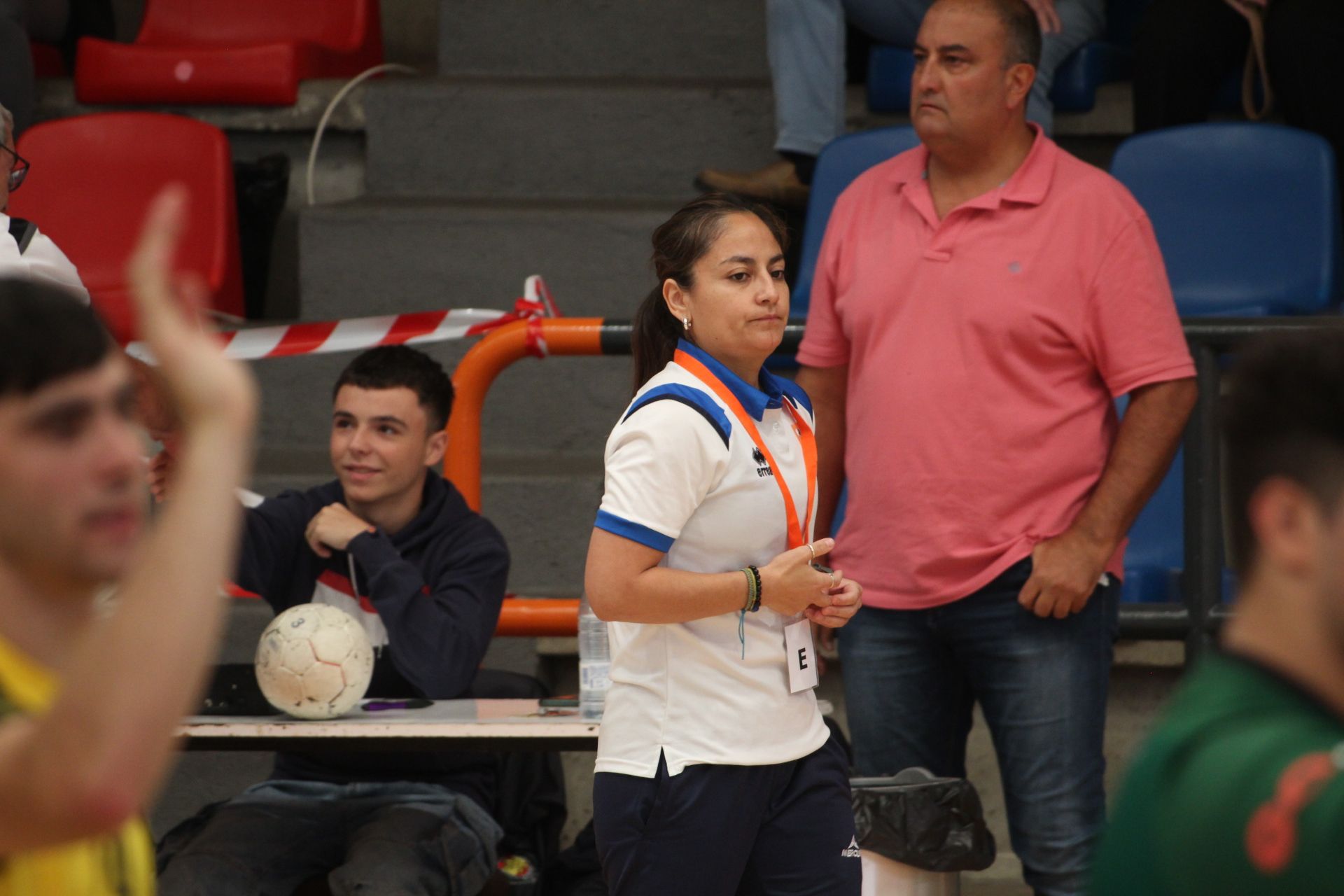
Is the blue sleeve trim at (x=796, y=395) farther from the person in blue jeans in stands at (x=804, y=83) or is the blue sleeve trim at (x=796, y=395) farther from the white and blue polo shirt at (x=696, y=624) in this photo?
the person in blue jeans in stands at (x=804, y=83)

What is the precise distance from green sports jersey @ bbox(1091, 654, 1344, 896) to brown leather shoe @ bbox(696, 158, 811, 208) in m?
4.25

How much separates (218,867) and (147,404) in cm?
94

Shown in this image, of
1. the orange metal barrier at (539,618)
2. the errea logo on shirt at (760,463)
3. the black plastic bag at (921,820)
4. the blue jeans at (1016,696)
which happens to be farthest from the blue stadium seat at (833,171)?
the errea logo on shirt at (760,463)

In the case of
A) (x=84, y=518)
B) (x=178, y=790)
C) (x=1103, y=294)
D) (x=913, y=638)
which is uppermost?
(x=1103, y=294)

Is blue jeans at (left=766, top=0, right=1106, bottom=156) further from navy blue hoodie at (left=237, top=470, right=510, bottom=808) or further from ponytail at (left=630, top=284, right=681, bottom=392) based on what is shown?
ponytail at (left=630, top=284, right=681, bottom=392)

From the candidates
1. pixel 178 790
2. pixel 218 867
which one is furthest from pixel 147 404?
pixel 178 790

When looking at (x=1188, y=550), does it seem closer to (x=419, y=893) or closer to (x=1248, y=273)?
(x=1248, y=273)

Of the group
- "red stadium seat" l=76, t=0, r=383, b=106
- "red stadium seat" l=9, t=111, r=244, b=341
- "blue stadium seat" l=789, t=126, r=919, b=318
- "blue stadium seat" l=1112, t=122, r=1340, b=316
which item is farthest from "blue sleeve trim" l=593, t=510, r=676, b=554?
"red stadium seat" l=76, t=0, r=383, b=106

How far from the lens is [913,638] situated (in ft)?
11.0

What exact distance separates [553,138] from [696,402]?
152 inches

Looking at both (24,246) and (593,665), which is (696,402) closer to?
(593,665)

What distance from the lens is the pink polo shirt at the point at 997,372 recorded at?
3293mm

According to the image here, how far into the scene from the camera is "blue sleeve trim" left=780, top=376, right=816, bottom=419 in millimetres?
2812

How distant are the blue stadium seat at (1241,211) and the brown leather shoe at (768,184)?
99 centimetres
